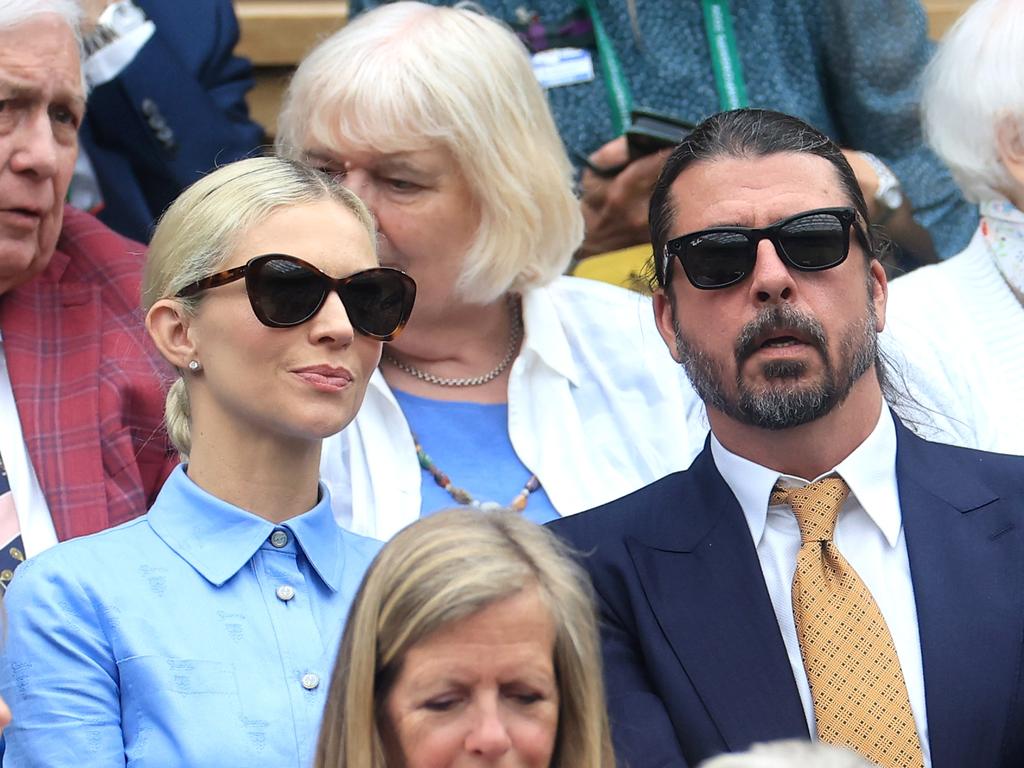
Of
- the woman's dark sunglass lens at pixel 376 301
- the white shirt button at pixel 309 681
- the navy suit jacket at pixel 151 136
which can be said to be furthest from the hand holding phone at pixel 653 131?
the white shirt button at pixel 309 681

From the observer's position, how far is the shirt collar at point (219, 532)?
2.63 metres

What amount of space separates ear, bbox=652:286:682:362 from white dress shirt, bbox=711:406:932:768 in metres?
0.24

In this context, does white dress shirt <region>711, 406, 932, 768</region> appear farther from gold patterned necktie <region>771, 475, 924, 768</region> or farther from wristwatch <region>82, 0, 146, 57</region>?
wristwatch <region>82, 0, 146, 57</region>

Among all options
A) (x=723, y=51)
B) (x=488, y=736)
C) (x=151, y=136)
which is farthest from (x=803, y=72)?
(x=488, y=736)

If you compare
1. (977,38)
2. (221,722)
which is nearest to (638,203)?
(977,38)

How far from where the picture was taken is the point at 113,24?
395 cm

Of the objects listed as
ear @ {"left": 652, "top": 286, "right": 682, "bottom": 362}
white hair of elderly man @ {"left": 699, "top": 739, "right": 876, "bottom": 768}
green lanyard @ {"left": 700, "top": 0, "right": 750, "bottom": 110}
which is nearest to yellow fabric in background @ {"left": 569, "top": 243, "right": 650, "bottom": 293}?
green lanyard @ {"left": 700, "top": 0, "right": 750, "bottom": 110}

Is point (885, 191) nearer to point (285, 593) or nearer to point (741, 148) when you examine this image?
point (741, 148)

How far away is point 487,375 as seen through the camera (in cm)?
362

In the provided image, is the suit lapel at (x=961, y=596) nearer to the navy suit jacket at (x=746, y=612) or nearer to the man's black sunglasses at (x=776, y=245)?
the navy suit jacket at (x=746, y=612)

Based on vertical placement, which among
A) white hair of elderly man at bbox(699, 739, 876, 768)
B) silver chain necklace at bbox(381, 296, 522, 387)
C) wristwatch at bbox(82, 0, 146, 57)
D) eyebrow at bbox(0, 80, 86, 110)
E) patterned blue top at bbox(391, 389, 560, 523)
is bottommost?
patterned blue top at bbox(391, 389, 560, 523)

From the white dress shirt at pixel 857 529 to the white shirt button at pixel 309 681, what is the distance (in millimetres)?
718

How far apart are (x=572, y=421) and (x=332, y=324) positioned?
896 millimetres

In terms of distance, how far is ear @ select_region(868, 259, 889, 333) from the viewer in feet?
9.68
